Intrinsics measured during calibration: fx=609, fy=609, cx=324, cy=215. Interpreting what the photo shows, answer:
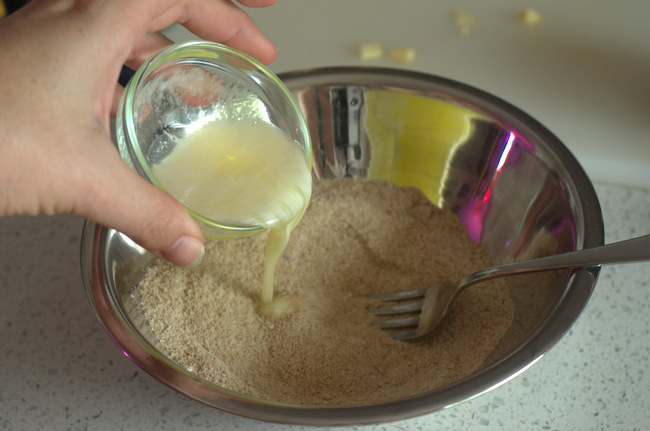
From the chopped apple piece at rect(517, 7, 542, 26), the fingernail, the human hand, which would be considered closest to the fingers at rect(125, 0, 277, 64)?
the human hand

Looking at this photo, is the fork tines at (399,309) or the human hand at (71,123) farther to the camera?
the fork tines at (399,309)

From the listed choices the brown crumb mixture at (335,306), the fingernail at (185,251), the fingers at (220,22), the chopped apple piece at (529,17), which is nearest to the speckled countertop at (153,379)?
the brown crumb mixture at (335,306)

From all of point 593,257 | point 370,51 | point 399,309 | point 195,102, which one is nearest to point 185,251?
point 195,102

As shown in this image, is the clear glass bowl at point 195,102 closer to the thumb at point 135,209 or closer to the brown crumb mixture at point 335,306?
the thumb at point 135,209

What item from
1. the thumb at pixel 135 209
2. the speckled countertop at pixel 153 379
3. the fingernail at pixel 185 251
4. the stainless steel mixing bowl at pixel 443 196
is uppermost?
the thumb at pixel 135 209

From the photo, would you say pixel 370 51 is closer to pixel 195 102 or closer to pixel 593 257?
pixel 195 102

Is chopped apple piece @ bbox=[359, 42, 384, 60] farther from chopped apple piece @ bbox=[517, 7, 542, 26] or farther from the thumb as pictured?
the thumb
